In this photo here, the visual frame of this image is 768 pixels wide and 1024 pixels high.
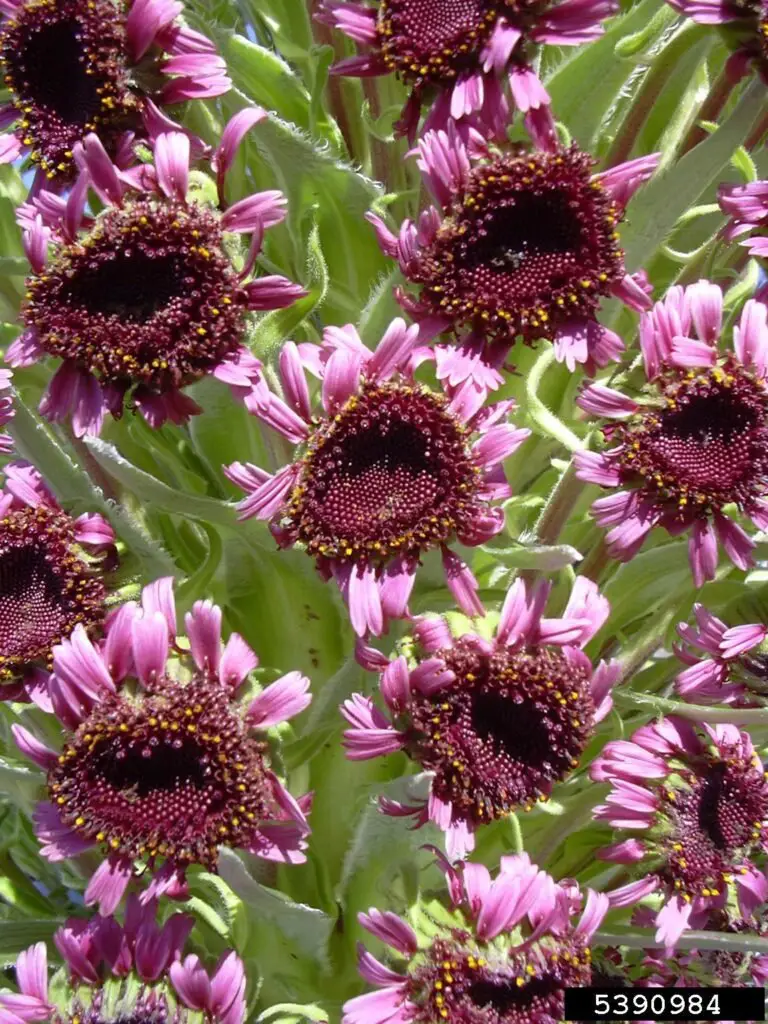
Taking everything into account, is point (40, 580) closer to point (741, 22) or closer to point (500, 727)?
point (500, 727)

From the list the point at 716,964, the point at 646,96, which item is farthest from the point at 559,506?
the point at 716,964

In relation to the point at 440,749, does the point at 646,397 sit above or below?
above

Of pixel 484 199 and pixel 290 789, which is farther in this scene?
pixel 290 789

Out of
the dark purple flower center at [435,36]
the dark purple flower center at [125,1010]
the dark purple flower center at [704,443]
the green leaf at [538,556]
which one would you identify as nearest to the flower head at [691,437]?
the dark purple flower center at [704,443]

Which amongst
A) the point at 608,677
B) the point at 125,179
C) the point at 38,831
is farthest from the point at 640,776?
the point at 125,179

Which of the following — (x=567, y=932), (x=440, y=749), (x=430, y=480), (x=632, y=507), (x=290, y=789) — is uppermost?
(x=430, y=480)

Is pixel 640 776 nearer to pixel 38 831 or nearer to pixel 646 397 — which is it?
pixel 646 397

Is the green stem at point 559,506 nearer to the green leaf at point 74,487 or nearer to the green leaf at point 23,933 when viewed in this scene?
the green leaf at point 74,487
